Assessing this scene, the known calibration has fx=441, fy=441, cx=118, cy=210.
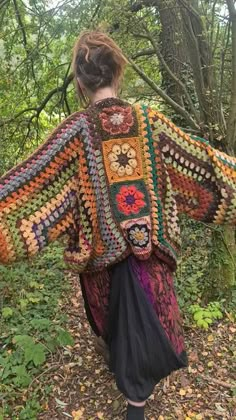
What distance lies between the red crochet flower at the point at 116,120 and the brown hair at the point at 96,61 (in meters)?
0.12

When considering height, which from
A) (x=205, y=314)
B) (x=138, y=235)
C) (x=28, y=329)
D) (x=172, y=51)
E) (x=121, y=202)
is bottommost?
(x=205, y=314)

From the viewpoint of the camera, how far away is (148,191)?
1.98m

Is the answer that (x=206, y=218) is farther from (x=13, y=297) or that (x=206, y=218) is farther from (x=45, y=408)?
(x=13, y=297)

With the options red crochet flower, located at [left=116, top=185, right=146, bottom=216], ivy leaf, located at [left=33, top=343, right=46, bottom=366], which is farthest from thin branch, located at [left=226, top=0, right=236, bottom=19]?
ivy leaf, located at [left=33, top=343, right=46, bottom=366]

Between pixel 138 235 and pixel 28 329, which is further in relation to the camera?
pixel 28 329

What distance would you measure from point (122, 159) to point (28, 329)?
1426 millimetres

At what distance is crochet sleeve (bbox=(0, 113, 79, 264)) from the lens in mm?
1879

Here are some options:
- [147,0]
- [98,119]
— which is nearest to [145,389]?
[98,119]

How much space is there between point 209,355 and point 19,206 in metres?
1.53

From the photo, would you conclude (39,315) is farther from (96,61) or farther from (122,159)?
(96,61)

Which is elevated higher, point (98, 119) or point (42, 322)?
point (98, 119)

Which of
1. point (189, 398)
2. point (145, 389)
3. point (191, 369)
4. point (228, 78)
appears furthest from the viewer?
point (228, 78)

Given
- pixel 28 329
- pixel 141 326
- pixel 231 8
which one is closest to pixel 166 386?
pixel 141 326

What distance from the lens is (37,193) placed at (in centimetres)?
193
